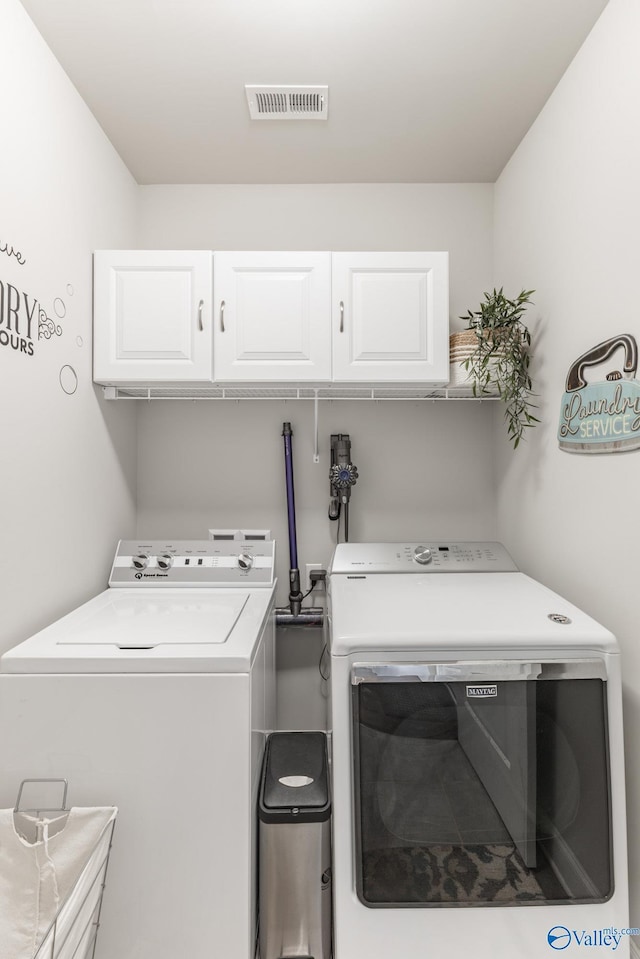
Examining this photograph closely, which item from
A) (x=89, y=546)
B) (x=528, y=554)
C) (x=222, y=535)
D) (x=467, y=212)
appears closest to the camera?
(x=89, y=546)

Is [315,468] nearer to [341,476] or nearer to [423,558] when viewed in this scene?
[341,476]

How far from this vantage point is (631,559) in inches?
55.5

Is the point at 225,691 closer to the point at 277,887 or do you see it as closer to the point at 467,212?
the point at 277,887

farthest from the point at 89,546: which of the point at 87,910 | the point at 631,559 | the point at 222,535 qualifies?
the point at 631,559

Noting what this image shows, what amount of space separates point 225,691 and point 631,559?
1.14m

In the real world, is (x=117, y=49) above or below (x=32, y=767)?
above

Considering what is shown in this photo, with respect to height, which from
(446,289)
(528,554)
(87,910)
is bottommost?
(87,910)

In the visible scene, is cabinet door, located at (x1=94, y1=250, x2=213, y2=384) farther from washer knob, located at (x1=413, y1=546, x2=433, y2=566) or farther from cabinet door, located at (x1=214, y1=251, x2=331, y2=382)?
washer knob, located at (x1=413, y1=546, x2=433, y2=566)

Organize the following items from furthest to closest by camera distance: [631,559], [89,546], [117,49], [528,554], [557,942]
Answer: [528,554]
[89,546]
[117,49]
[631,559]
[557,942]

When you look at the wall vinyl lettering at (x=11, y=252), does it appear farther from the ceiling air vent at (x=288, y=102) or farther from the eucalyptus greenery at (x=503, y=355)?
the eucalyptus greenery at (x=503, y=355)

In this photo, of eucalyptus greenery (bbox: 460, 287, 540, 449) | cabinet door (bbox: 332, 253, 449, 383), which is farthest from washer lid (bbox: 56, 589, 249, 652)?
eucalyptus greenery (bbox: 460, 287, 540, 449)

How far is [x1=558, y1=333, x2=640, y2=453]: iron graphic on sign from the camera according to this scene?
4.60 feet

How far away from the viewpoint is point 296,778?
160 cm

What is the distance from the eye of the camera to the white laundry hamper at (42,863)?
122cm
